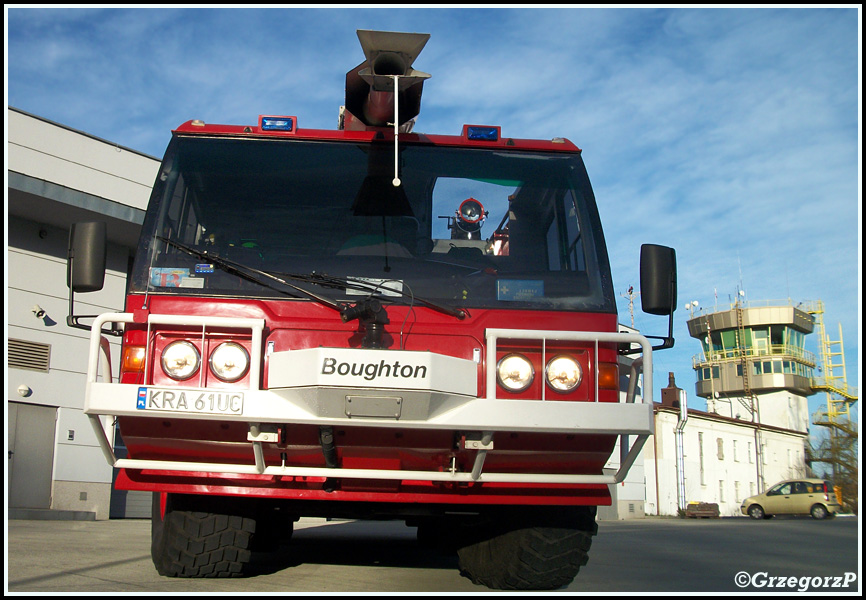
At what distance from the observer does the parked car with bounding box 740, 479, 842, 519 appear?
31.7 m

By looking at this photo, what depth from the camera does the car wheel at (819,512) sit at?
31.7 m

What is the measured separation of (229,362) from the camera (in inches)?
155

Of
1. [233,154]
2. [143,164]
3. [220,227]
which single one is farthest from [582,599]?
[143,164]

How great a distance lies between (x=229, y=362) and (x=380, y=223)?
4.05 feet

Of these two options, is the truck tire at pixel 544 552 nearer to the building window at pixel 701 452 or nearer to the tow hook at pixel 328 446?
the tow hook at pixel 328 446

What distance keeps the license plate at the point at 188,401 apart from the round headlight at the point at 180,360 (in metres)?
0.22

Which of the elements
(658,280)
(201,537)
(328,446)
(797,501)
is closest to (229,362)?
(328,446)

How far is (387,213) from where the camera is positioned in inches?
183

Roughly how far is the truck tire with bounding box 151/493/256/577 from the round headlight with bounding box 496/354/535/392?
172 centimetres

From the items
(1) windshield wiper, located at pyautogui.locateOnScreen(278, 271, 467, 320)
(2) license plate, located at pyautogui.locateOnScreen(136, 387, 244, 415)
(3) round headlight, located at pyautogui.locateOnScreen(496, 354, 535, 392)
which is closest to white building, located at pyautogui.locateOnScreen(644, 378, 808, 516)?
(3) round headlight, located at pyautogui.locateOnScreen(496, 354, 535, 392)

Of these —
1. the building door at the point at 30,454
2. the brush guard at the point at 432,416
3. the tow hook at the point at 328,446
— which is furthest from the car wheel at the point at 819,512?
the tow hook at the point at 328,446

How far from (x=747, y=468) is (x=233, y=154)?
45.5 m

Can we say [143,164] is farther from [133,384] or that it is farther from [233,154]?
[133,384]

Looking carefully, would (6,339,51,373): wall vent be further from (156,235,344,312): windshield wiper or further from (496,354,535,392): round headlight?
(496,354,535,392): round headlight
